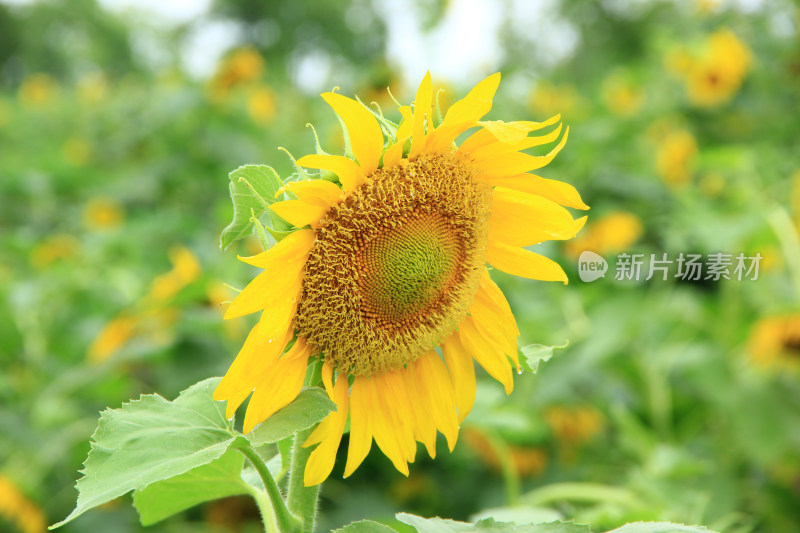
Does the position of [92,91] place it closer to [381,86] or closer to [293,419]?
[381,86]

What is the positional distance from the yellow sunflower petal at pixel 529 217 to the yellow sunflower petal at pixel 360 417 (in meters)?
0.23

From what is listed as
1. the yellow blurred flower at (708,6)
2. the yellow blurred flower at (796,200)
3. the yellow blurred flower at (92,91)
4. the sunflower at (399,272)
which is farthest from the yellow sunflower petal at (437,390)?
the yellow blurred flower at (92,91)

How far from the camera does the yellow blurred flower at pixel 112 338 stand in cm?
208

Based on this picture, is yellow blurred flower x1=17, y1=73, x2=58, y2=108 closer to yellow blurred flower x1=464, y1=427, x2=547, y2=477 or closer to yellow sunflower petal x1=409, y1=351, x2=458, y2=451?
yellow blurred flower x1=464, y1=427, x2=547, y2=477

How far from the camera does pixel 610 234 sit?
2521mm

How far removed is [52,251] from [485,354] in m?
2.75

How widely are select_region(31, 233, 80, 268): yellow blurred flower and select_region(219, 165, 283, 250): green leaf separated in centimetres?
251

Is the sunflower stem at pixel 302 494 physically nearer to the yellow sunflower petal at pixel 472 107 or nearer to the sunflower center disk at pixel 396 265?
the sunflower center disk at pixel 396 265

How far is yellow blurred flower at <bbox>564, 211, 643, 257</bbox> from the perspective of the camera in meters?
2.49
